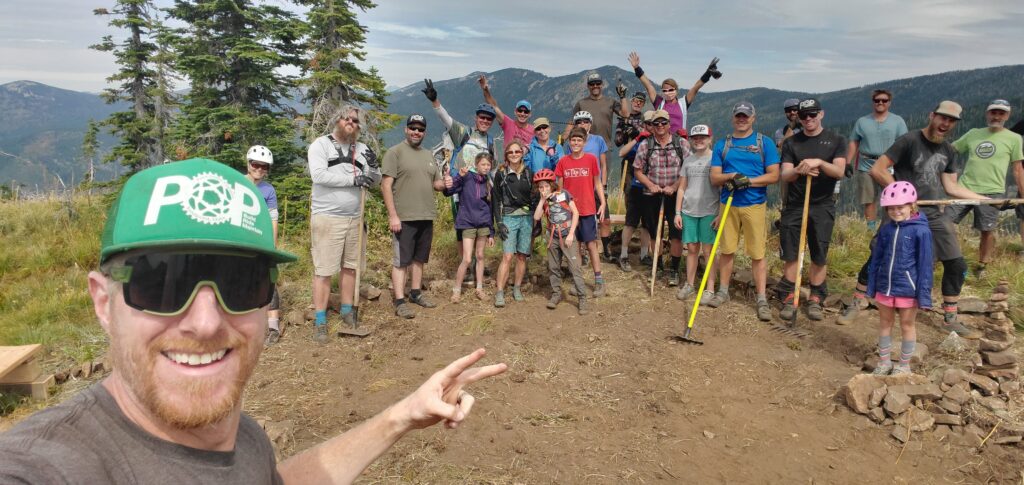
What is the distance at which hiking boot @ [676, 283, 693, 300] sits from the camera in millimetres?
7254

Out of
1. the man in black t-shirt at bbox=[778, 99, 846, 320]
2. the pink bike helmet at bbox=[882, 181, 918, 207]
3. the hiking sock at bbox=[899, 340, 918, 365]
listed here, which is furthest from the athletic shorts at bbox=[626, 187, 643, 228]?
the hiking sock at bbox=[899, 340, 918, 365]

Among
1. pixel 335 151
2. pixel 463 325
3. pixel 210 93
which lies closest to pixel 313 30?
pixel 210 93

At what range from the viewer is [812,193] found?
6.32m

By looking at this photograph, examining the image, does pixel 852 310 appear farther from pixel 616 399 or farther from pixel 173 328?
pixel 173 328

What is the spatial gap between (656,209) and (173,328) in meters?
7.41

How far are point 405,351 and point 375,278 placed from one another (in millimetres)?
2318

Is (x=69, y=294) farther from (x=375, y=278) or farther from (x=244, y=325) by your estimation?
(x=244, y=325)

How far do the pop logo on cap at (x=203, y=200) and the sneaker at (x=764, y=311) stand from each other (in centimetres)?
667

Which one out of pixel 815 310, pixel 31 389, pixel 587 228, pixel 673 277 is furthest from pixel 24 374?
pixel 815 310

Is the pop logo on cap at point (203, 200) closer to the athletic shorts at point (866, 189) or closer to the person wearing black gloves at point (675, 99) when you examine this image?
the person wearing black gloves at point (675, 99)

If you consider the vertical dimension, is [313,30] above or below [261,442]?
above

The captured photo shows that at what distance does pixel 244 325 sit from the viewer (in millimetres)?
1200

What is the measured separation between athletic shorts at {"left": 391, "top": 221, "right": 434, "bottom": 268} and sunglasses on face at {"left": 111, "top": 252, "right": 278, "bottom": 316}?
5.38 m

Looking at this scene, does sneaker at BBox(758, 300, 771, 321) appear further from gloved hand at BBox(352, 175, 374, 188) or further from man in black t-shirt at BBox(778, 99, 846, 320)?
gloved hand at BBox(352, 175, 374, 188)
